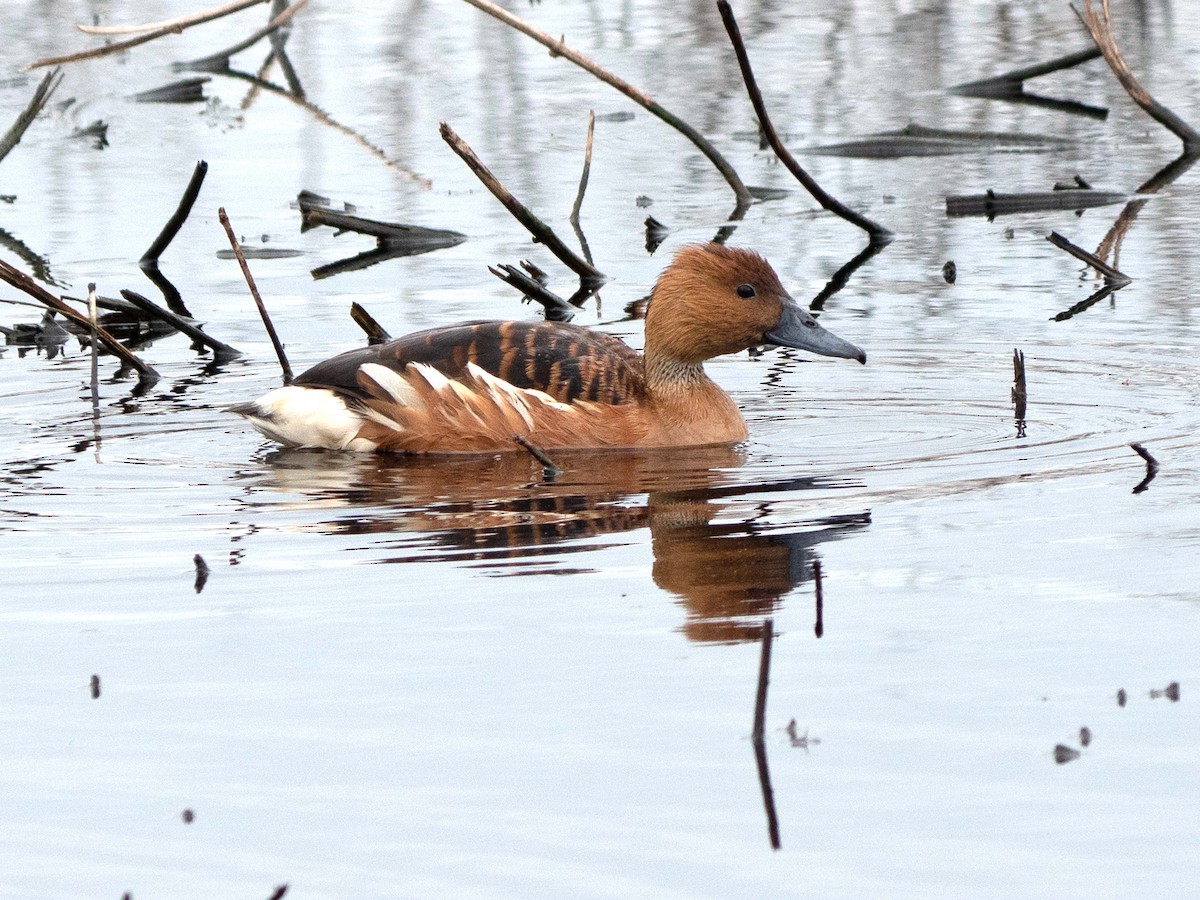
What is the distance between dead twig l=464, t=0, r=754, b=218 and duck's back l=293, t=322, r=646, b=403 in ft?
5.12

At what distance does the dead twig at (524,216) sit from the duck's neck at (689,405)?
5.33 feet

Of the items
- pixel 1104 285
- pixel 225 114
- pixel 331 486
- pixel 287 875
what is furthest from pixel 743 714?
pixel 225 114

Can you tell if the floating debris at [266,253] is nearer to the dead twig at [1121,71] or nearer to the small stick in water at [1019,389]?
the dead twig at [1121,71]

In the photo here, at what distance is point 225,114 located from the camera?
18000 mm

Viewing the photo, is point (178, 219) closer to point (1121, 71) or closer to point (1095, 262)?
point (1095, 262)

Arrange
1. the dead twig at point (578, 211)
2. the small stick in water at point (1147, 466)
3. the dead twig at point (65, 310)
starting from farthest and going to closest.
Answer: the dead twig at point (578, 211)
the dead twig at point (65, 310)
the small stick in water at point (1147, 466)

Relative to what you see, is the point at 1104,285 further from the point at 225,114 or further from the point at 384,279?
the point at 225,114

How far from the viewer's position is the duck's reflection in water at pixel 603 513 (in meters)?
6.59

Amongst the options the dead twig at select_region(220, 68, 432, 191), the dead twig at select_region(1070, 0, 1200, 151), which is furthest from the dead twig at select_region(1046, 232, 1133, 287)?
the dead twig at select_region(220, 68, 432, 191)

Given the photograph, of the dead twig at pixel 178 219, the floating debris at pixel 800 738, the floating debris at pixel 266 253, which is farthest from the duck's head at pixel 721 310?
the floating debris at pixel 800 738

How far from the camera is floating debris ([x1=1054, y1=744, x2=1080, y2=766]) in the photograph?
15.9ft

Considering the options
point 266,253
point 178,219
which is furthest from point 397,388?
point 266,253

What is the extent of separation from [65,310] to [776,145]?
4.00m

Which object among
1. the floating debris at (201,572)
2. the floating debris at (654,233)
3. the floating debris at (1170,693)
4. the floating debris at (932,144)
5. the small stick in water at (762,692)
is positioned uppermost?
the small stick in water at (762,692)
